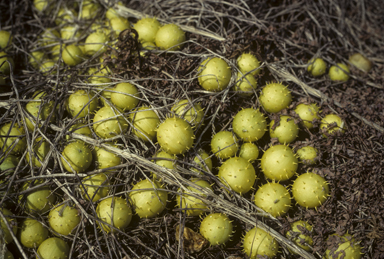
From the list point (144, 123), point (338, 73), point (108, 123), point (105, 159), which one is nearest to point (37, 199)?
point (105, 159)

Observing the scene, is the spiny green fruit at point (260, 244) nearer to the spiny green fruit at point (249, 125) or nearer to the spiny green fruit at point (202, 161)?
the spiny green fruit at point (202, 161)

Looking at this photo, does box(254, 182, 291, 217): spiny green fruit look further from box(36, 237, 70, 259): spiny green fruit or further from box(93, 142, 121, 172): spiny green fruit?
box(36, 237, 70, 259): spiny green fruit

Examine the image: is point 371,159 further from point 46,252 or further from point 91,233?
point 46,252

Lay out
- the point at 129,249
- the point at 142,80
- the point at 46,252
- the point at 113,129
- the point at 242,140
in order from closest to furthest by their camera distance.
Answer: the point at 46,252 → the point at 129,249 → the point at 113,129 → the point at 242,140 → the point at 142,80

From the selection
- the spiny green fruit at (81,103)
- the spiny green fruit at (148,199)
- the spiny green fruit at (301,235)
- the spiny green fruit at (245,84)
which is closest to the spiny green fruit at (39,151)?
the spiny green fruit at (81,103)

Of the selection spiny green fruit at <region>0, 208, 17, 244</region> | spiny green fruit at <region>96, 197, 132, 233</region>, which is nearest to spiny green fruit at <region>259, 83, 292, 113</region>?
spiny green fruit at <region>96, 197, 132, 233</region>

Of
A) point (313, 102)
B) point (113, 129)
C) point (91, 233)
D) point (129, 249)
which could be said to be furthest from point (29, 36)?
point (313, 102)

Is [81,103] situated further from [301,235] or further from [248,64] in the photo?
[301,235]
